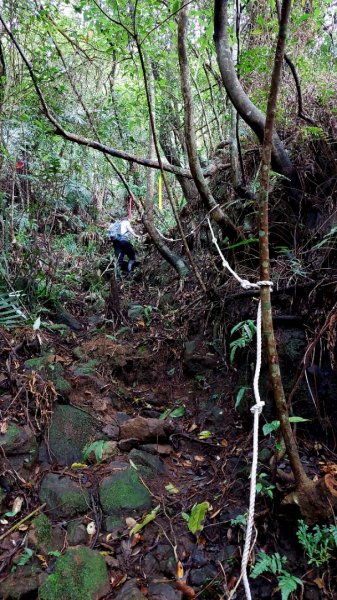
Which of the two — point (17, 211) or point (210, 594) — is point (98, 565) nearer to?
point (210, 594)

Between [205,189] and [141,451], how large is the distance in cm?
257

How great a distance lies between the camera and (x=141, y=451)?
331 centimetres

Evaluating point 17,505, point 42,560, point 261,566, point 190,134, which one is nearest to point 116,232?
point 190,134

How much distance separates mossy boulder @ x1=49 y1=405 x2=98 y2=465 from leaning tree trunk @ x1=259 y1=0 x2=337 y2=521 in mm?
1806

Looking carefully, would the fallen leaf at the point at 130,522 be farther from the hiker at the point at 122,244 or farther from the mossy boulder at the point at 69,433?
the hiker at the point at 122,244

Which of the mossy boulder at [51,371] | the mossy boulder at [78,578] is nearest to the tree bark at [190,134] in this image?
the mossy boulder at [51,371]

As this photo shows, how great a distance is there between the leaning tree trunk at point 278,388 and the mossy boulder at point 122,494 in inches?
44.6

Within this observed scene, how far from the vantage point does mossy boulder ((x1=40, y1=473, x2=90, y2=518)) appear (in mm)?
2805

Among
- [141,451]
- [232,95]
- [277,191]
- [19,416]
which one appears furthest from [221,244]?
[19,416]

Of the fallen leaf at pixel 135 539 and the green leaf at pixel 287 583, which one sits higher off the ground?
the green leaf at pixel 287 583

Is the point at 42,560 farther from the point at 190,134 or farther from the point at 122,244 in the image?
the point at 122,244

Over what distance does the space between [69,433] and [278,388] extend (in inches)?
80.7

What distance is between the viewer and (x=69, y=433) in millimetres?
3385

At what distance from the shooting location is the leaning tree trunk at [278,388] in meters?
2.06
